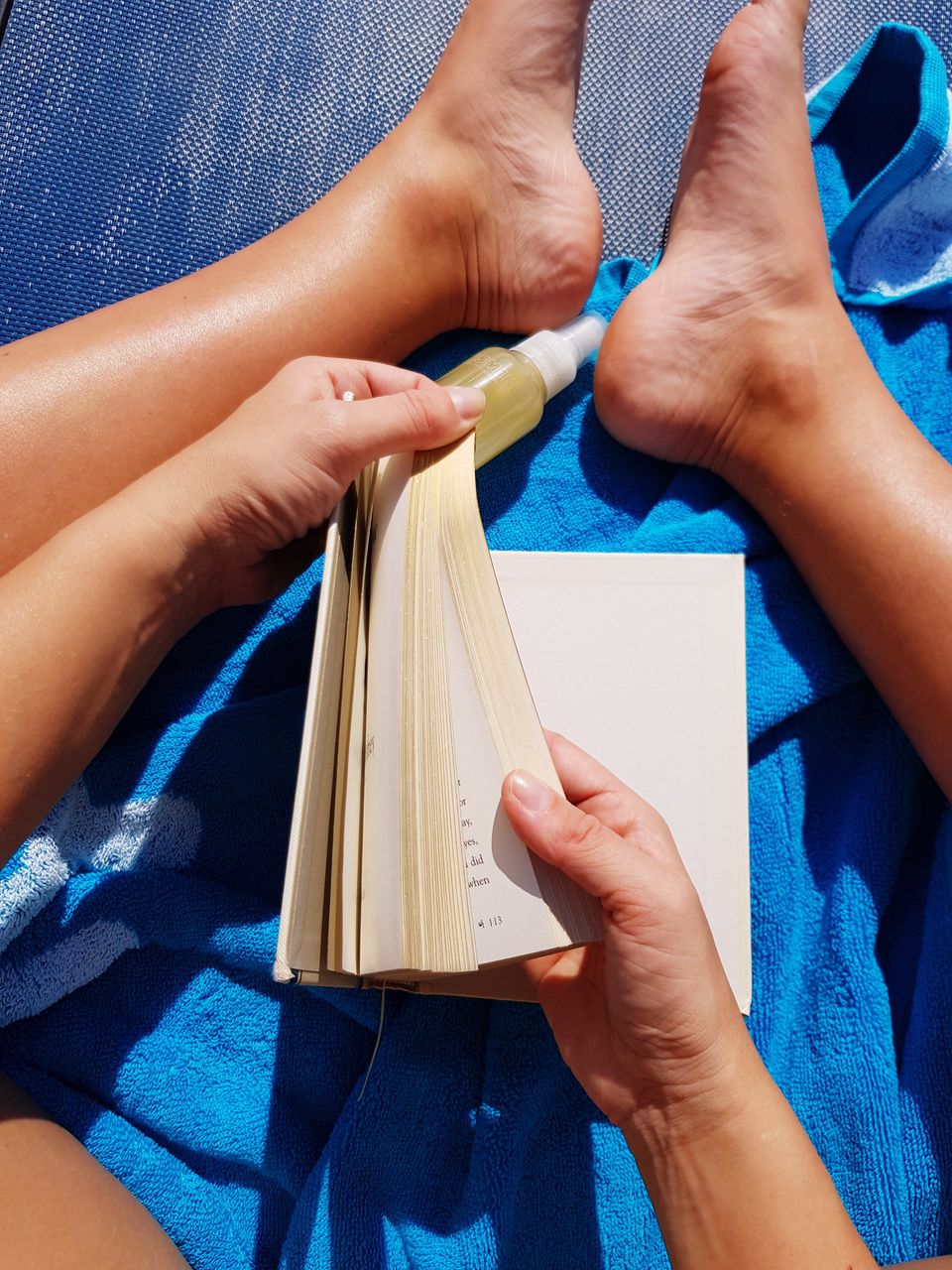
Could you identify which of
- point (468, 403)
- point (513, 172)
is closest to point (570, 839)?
point (468, 403)

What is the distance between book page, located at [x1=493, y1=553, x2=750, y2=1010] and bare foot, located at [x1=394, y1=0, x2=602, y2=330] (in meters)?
0.26

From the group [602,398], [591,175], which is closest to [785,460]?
[602,398]

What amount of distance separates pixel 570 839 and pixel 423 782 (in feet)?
0.26

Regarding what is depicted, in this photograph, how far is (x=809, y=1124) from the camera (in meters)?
0.64

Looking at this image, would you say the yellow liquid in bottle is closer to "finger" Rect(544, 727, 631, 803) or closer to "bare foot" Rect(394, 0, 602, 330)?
"bare foot" Rect(394, 0, 602, 330)

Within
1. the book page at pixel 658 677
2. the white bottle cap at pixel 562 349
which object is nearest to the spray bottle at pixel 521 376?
the white bottle cap at pixel 562 349

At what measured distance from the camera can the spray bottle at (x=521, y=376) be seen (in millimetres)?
683

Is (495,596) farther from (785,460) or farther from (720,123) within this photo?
(720,123)

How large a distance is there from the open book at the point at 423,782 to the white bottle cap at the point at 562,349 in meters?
0.22

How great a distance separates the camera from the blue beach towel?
62 centimetres

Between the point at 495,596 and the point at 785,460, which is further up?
the point at 785,460

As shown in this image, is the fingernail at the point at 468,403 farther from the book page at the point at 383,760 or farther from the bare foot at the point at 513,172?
the bare foot at the point at 513,172

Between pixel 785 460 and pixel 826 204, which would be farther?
pixel 826 204

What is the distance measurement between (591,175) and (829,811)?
65 cm
